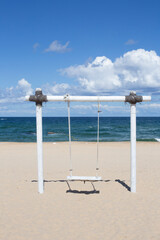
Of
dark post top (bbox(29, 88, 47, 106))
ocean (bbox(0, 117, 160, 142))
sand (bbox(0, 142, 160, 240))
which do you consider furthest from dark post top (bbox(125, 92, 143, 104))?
ocean (bbox(0, 117, 160, 142))

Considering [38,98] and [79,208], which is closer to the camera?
[79,208]

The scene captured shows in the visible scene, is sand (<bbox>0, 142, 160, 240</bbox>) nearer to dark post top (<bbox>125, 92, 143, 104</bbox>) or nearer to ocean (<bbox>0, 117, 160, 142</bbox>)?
dark post top (<bbox>125, 92, 143, 104</bbox>)

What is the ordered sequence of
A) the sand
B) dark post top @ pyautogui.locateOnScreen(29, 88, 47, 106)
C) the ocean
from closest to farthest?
the sand
dark post top @ pyautogui.locateOnScreen(29, 88, 47, 106)
the ocean

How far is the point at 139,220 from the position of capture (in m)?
4.82

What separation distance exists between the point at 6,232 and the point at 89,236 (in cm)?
147

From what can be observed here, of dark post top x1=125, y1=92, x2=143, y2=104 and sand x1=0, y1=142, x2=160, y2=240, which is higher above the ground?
dark post top x1=125, y1=92, x2=143, y2=104

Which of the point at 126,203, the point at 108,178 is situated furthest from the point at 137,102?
the point at 108,178

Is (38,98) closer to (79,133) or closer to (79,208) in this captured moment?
(79,208)

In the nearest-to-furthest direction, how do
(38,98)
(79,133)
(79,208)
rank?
(79,208) → (38,98) → (79,133)

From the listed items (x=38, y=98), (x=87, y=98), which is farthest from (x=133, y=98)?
(x=38, y=98)

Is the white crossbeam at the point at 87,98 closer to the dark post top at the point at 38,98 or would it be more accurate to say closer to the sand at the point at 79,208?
the dark post top at the point at 38,98

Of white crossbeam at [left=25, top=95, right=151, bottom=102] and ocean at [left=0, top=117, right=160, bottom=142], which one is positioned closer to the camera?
white crossbeam at [left=25, top=95, right=151, bottom=102]

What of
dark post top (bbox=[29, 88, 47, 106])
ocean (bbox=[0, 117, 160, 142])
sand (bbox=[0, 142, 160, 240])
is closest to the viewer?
sand (bbox=[0, 142, 160, 240])

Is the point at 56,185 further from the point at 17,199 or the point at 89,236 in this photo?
the point at 89,236
